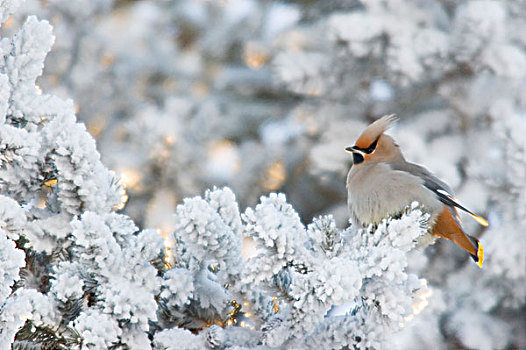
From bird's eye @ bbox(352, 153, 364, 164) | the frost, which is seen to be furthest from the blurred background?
the frost

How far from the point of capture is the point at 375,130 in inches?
125

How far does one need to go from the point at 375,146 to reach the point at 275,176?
242cm

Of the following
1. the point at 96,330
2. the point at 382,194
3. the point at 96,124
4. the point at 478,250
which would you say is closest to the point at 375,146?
the point at 382,194

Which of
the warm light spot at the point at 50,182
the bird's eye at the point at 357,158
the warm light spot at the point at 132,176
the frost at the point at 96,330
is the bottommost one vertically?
the frost at the point at 96,330

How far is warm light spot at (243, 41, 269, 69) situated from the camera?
6.46m

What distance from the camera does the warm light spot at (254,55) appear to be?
6461 millimetres

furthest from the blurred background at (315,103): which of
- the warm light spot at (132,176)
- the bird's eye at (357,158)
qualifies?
the bird's eye at (357,158)

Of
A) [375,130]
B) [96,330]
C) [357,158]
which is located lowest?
[96,330]

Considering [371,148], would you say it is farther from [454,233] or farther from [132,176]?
[132,176]

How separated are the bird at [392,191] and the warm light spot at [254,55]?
3.29 meters

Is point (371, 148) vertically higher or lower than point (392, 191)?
higher

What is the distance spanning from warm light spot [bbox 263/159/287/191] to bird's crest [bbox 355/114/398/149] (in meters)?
2.36

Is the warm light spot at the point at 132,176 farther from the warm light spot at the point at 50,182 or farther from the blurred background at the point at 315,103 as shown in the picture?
the warm light spot at the point at 50,182

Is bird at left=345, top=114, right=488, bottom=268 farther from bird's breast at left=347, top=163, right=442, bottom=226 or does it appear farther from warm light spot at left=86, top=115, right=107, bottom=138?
warm light spot at left=86, top=115, right=107, bottom=138
